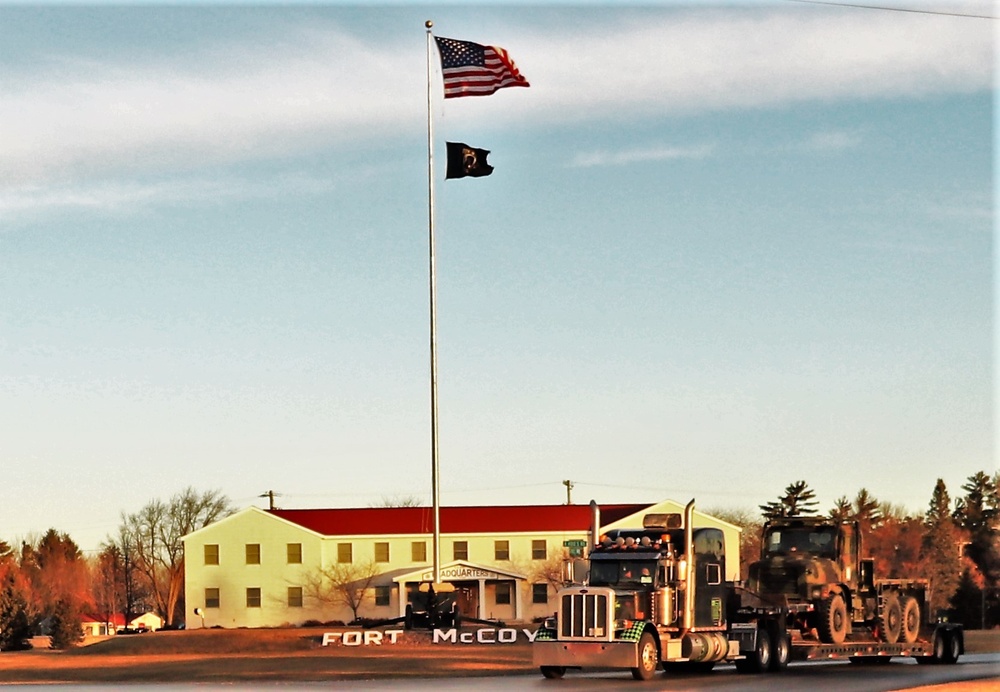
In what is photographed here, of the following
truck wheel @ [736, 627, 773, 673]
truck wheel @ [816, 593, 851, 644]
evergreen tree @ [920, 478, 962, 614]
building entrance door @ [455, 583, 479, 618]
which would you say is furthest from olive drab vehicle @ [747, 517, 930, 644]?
evergreen tree @ [920, 478, 962, 614]

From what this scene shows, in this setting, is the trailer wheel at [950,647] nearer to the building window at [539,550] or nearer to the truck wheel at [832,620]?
the truck wheel at [832,620]

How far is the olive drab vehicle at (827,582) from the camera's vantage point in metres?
37.8

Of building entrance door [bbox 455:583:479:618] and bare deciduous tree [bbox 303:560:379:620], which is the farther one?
bare deciduous tree [bbox 303:560:379:620]

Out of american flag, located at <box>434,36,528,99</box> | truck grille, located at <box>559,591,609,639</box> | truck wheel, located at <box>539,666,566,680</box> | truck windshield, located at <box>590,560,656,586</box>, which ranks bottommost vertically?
truck wheel, located at <box>539,666,566,680</box>

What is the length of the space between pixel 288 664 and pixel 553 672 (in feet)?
27.5

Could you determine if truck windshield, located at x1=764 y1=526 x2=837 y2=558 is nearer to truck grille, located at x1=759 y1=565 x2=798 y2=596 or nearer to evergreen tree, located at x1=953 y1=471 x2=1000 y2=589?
truck grille, located at x1=759 y1=565 x2=798 y2=596

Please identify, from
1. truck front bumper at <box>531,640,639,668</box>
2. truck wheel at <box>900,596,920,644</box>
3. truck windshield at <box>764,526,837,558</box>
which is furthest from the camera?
truck wheel at <box>900,596,920,644</box>

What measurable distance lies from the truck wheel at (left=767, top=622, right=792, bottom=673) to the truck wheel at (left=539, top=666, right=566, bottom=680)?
217 inches

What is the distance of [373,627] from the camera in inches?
1913

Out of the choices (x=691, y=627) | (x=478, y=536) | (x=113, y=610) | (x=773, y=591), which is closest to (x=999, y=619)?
(x=478, y=536)

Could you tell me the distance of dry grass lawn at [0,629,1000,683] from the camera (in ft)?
119

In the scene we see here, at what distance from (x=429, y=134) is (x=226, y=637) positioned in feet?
73.6

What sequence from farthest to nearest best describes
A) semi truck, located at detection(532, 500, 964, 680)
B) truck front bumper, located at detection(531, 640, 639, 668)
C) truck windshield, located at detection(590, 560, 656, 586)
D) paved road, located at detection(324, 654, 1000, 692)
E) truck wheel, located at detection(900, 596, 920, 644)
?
truck wheel, located at detection(900, 596, 920, 644) → truck windshield, located at detection(590, 560, 656, 586) → semi truck, located at detection(532, 500, 964, 680) → truck front bumper, located at detection(531, 640, 639, 668) → paved road, located at detection(324, 654, 1000, 692)

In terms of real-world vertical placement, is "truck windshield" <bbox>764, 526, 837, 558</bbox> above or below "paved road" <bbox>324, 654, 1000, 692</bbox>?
above
